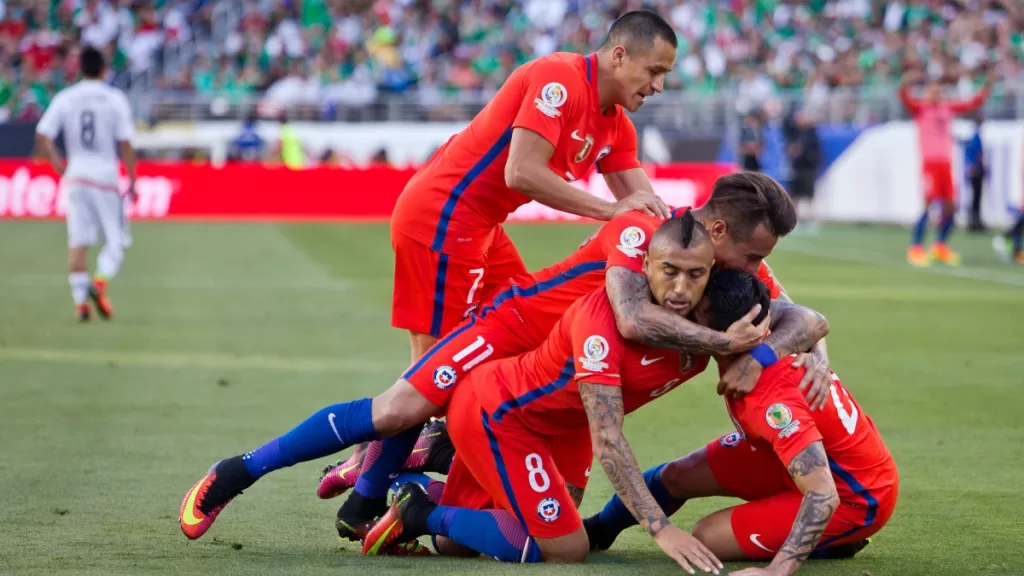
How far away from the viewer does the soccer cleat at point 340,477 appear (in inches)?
249

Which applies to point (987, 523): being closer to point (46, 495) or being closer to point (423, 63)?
point (46, 495)

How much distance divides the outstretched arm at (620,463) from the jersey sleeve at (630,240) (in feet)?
1.59

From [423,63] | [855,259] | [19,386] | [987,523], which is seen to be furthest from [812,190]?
[987,523]

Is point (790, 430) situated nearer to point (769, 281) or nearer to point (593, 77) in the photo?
point (769, 281)

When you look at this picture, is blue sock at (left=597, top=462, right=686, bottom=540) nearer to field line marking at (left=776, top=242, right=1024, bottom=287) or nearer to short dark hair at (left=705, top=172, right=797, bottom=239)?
short dark hair at (left=705, top=172, right=797, bottom=239)

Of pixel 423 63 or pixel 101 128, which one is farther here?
pixel 423 63

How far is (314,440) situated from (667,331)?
1.53m

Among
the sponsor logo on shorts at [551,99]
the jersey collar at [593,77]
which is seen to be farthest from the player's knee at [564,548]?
the jersey collar at [593,77]

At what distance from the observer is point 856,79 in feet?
109

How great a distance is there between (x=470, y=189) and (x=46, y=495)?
2370 mm

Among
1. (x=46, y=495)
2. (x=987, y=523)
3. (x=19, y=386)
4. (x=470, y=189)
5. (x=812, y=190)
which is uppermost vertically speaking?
(x=470, y=189)

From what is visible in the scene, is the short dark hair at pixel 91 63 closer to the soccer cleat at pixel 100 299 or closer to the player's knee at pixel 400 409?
the soccer cleat at pixel 100 299

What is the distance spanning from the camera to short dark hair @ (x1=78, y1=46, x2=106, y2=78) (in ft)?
44.7

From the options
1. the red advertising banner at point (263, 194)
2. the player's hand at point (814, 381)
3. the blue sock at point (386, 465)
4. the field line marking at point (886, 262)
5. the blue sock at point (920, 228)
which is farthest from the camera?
the red advertising banner at point (263, 194)
